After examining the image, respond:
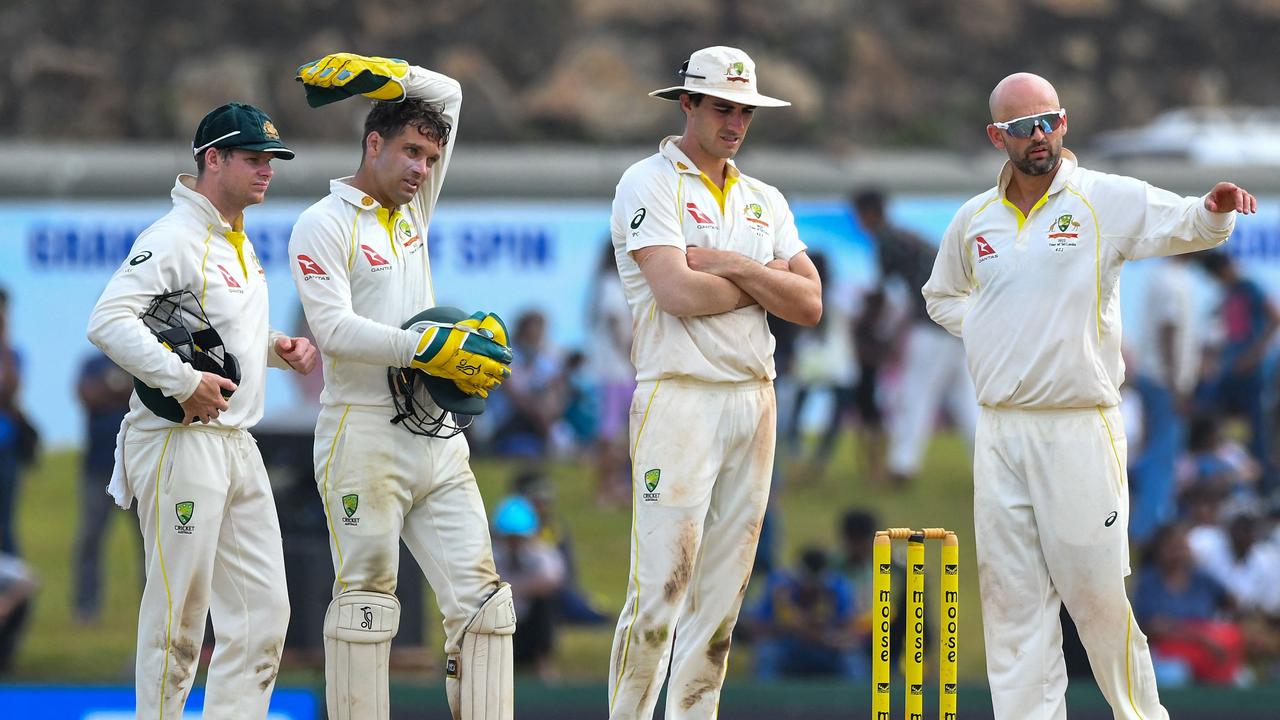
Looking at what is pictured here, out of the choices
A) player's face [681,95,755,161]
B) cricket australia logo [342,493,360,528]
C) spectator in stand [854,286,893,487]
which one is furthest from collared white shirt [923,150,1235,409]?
spectator in stand [854,286,893,487]

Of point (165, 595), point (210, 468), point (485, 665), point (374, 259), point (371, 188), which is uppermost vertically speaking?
point (371, 188)

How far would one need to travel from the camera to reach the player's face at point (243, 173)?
554 centimetres

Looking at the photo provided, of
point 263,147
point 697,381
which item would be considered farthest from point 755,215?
point 263,147

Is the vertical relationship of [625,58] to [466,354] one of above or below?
above

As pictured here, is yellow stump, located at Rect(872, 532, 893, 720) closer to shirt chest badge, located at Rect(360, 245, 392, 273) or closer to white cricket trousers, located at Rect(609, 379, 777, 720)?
white cricket trousers, located at Rect(609, 379, 777, 720)

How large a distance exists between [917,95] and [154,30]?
318 inches

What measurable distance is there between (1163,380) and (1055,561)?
23.0ft

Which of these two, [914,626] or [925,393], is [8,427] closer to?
[925,393]

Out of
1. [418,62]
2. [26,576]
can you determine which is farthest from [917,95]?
[26,576]

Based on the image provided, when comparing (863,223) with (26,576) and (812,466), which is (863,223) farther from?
(26,576)

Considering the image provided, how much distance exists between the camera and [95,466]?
1135cm

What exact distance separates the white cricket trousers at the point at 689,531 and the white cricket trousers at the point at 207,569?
3.60ft

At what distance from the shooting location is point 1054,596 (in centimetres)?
566

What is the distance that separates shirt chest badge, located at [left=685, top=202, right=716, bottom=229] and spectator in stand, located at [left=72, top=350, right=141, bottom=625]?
6.51 m
